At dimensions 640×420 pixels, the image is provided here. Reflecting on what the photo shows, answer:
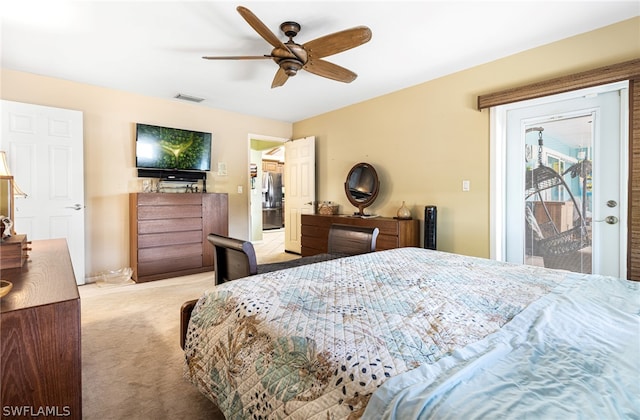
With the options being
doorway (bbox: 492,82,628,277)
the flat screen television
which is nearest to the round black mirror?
doorway (bbox: 492,82,628,277)

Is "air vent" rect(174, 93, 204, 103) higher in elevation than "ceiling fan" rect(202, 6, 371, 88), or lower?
higher

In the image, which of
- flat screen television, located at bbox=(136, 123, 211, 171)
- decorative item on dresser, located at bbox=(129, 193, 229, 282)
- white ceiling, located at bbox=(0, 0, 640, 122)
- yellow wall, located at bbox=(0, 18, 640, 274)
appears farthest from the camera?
flat screen television, located at bbox=(136, 123, 211, 171)

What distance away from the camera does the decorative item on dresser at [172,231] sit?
12.6 ft

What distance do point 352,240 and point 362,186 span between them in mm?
1565

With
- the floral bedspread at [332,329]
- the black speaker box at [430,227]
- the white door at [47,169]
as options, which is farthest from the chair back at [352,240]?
the white door at [47,169]

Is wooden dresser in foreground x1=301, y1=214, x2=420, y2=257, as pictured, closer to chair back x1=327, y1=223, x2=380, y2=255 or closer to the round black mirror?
the round black mirror

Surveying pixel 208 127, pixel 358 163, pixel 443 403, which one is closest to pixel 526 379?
pixel 443 403

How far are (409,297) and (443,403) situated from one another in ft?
2.15

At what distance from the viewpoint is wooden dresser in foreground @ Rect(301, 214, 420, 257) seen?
3.58 metres

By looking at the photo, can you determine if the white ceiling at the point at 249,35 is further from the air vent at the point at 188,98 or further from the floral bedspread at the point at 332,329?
the floral bedspread at the point at 332,329

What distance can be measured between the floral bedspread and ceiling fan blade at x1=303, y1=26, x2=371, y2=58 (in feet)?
5.37

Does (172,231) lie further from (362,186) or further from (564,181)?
(564,181)

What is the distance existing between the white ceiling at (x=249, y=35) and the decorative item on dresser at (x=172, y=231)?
1.50m

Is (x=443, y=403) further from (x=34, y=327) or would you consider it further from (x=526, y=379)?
(x=34, y=327)
